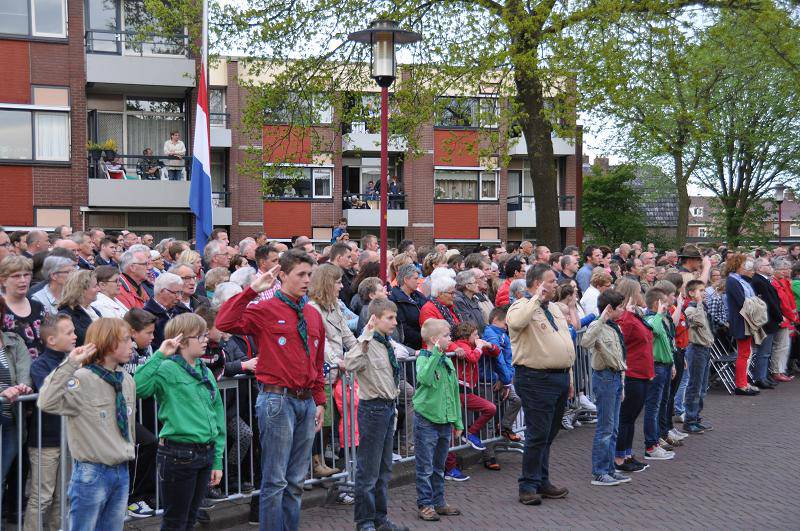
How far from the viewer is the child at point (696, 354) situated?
36.0 feet

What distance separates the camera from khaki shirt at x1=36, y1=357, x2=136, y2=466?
16.6 ft

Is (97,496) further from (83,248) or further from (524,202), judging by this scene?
(524,202)

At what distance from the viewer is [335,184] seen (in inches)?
1395

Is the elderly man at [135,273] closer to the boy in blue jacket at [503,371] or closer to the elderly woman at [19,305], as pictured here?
the elderly woman at [19,305]

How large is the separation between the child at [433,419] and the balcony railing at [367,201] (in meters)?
28.3

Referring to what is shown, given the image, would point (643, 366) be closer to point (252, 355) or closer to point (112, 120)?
point (252, 355)

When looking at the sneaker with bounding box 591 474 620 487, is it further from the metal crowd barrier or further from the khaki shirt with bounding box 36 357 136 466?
the khaki shirt with bounding box 36 357 136 466

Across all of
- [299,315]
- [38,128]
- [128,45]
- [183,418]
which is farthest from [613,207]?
[183,418]

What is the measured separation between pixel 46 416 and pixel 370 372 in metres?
2.35

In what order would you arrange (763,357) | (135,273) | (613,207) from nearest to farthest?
(135,273) → (763,357) → (613,207)

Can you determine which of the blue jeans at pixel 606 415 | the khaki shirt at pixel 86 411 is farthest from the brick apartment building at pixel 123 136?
the khaki shirt at pixel 86 411

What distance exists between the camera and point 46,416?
19.4 feet

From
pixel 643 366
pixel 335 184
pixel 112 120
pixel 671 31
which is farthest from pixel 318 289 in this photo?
pixel 335 184

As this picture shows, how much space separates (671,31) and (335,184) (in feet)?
63.6
